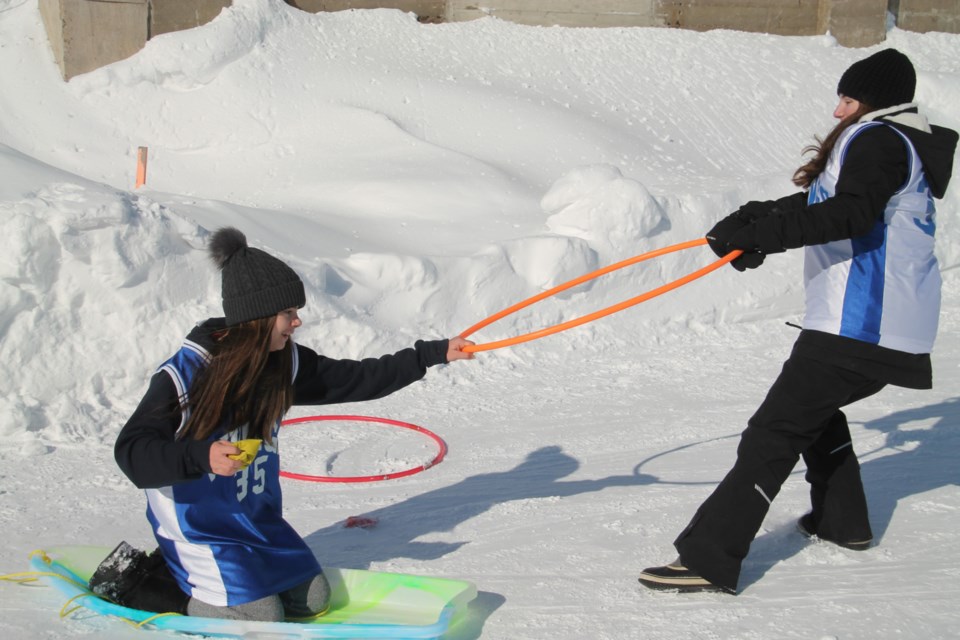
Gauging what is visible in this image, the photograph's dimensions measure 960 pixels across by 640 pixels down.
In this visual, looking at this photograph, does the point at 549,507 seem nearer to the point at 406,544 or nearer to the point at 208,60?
the point at 406,544

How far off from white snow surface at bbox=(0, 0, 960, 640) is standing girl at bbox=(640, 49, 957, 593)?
0.76 ft

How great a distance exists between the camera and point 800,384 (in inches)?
132

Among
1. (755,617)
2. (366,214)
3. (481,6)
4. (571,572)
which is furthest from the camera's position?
(481,6)

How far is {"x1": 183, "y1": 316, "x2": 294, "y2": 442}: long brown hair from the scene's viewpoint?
291cm

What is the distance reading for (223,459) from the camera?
267cm

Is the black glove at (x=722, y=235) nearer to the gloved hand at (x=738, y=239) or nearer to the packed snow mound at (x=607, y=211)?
the gloved hand at (x=738, y=239)

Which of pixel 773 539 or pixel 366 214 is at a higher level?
pixel 366 214

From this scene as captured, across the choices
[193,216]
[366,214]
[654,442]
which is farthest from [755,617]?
[366,214]

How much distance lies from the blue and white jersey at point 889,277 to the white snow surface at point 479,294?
2.92 ft

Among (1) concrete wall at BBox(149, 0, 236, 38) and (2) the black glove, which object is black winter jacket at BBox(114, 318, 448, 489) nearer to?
(2) the black glove

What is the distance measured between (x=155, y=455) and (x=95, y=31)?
29.0 feet

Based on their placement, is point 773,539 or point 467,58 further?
point 467,58

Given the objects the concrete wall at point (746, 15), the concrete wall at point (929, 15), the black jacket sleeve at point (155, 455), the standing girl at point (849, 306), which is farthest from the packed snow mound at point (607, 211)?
the concrete wall at point (929, 15)

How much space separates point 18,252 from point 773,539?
3910mm
